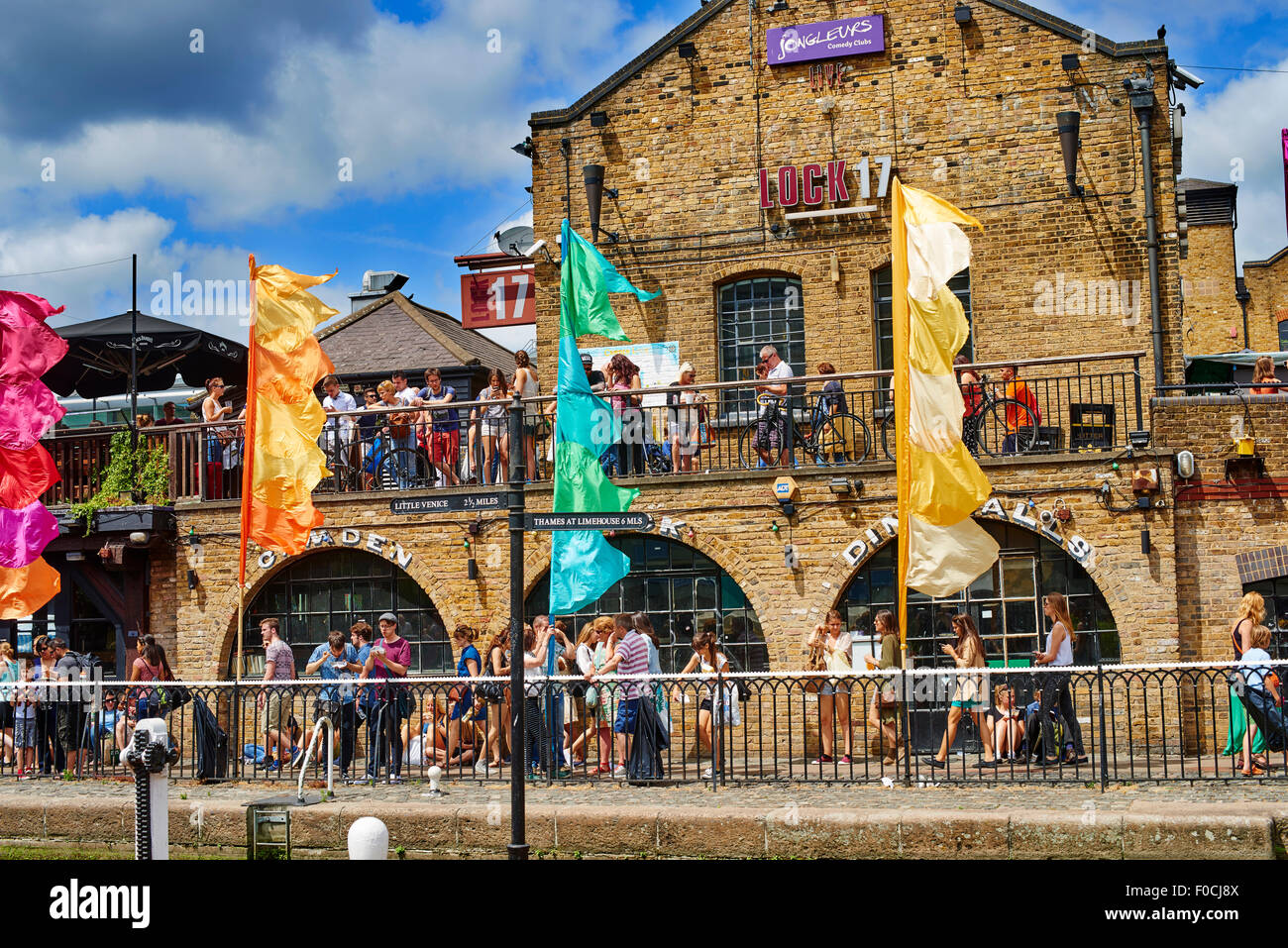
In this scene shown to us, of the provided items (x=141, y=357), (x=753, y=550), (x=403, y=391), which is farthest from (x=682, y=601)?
(x=141, y=357)

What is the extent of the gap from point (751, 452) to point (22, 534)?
8876 millimetres

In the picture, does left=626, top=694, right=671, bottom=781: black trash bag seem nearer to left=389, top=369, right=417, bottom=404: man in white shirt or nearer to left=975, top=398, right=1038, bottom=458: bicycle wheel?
left=975, top=398, right=1038, bottom=458: bicycle wheel

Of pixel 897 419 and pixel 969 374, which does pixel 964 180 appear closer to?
pixel 969 374

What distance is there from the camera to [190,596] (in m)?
19.3

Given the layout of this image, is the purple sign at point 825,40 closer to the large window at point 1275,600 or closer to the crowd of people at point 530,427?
the crowd of people at point 530,427

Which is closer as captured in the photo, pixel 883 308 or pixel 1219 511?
pixel 1219 511

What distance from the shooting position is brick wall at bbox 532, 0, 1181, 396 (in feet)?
59.9

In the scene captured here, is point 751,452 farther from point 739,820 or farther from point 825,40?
point 739,820

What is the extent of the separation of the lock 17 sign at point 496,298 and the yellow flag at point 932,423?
1302cm

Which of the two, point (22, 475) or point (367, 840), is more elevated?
point (22, 475)

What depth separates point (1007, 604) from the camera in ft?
55.5

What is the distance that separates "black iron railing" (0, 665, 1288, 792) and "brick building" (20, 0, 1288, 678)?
67.8 inches

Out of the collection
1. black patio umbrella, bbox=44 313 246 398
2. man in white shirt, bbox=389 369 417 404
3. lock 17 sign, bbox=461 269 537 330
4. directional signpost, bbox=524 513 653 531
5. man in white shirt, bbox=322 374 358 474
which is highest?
lock 17 sign, bbox=461 269 537 330

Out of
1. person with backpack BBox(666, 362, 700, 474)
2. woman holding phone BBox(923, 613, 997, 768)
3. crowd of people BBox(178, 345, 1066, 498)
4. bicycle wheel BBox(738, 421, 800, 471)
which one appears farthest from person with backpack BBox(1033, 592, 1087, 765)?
person with backpack BBox(666, 362, 700, 474)
